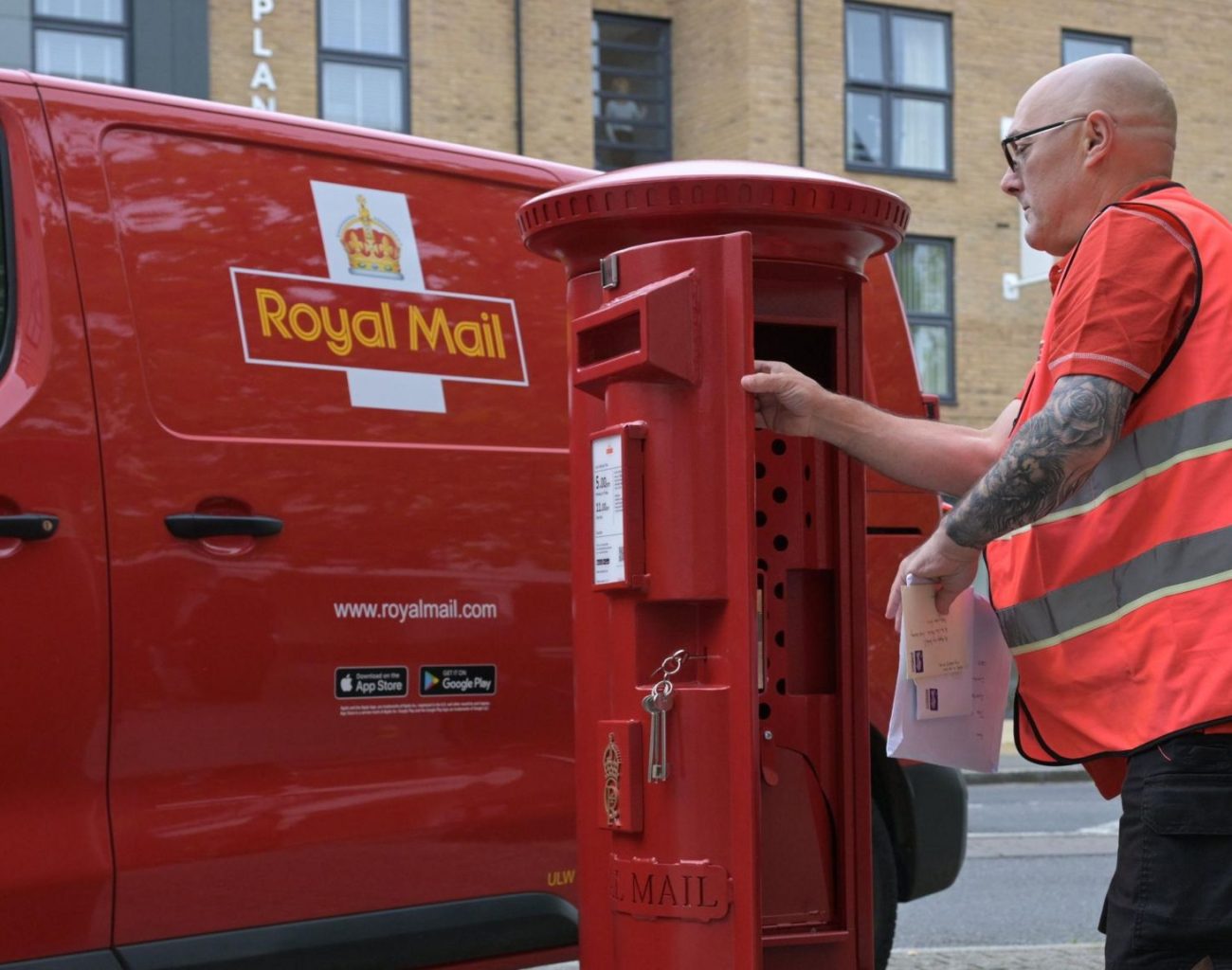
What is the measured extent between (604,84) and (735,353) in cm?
1783

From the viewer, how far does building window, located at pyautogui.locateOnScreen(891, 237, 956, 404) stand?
801 inches

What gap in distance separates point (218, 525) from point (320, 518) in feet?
0.79

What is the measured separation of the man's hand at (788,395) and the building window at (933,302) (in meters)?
17.8

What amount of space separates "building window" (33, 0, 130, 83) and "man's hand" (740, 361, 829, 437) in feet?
47.0

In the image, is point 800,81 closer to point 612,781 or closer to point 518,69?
point 518,69

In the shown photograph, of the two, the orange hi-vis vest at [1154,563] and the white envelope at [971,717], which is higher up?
the orange hi-vis vest at [1154,563]

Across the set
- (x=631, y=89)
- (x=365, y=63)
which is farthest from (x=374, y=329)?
(x=631, y=89)

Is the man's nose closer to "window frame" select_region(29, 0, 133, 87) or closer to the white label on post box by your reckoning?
the white label on post box

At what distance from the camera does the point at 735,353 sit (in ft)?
9.00

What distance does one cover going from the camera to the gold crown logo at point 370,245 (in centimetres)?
398

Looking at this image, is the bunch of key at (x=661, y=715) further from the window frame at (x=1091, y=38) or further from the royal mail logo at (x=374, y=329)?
the window frame at (x=1091, y=38)

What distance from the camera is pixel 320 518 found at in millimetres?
3787

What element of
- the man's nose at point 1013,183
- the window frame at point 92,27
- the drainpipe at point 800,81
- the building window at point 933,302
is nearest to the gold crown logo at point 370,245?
the man's nose at point 1013,183

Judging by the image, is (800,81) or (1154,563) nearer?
(1154,563)
